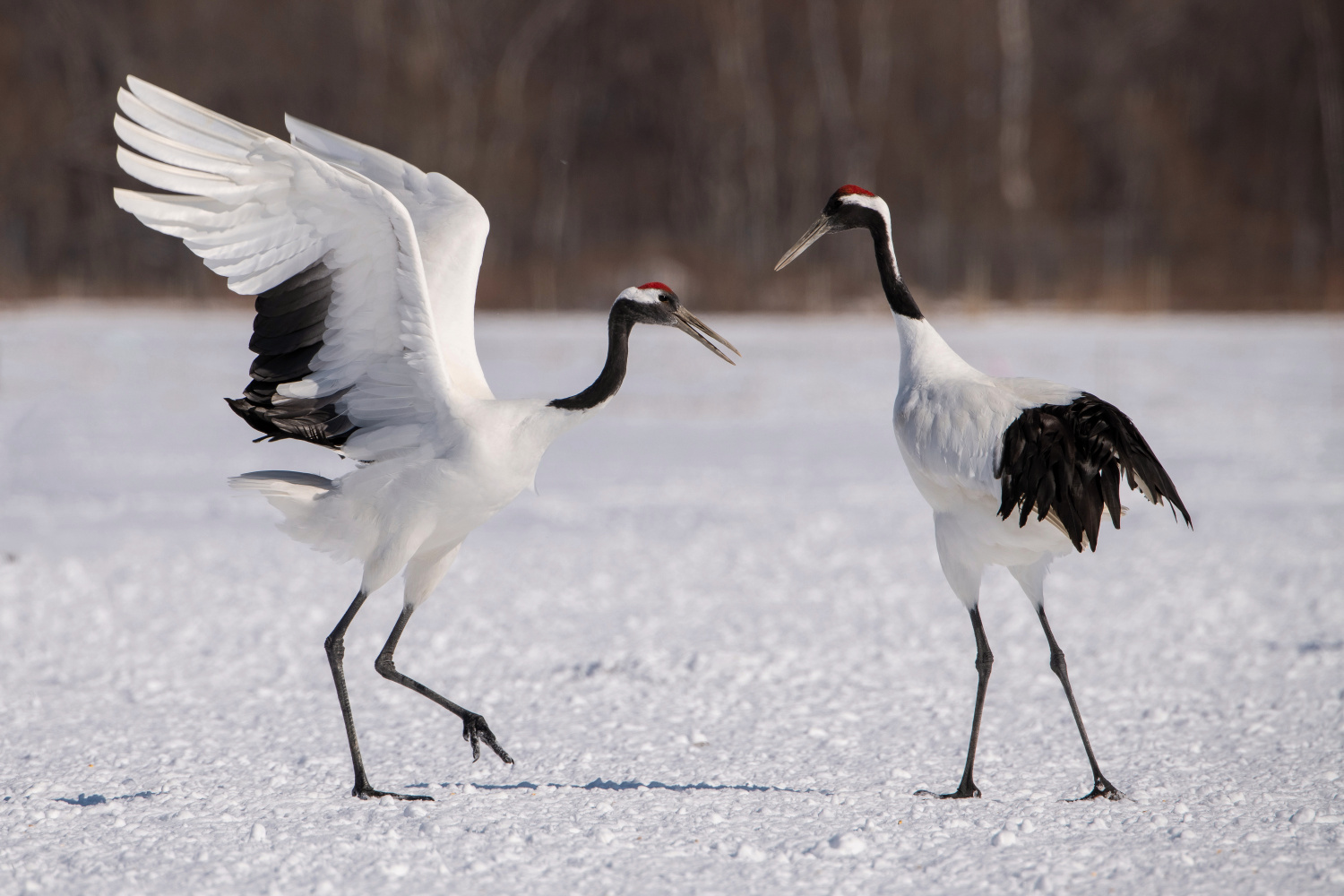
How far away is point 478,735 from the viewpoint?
16.1ft

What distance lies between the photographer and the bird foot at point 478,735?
484cm

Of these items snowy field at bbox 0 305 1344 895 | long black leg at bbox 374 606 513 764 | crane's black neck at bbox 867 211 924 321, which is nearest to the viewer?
snowy field at bbox 0 305 1344 895

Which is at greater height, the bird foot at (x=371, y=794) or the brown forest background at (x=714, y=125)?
the brown forest background at (x=714, y=125)

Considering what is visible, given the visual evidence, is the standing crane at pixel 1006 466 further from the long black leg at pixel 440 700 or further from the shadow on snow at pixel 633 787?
the long black leg at pixel 440 700

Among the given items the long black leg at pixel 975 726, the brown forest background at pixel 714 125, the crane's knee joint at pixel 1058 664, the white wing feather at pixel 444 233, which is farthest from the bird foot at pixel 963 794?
the brown forest background at pixel 714 125

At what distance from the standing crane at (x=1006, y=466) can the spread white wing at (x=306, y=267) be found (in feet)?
5.23

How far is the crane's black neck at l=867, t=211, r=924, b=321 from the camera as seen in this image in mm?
4777

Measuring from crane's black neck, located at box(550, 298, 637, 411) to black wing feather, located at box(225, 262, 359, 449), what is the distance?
2.64 ft

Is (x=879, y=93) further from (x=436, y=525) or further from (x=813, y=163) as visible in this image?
(x=436, y=525)

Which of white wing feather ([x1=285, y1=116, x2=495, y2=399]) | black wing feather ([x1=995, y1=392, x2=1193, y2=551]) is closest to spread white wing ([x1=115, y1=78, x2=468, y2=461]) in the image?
white wing feather ([x1=285, y1=116, x2=495, y2=399])

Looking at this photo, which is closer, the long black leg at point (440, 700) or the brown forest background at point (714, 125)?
the long black leg at point (440, 700)

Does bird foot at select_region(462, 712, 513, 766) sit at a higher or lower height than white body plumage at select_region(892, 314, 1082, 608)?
lower

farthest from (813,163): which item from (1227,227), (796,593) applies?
(796,593)

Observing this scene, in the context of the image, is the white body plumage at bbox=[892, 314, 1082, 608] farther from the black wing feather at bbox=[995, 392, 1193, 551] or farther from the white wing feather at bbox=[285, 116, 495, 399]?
the white wing feather at bbox=[285, 116, 495, 399]
